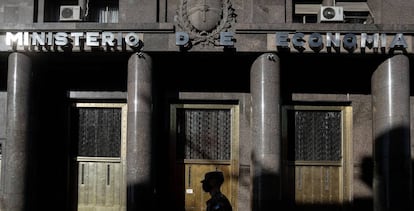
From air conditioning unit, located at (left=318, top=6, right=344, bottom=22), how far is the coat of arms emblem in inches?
100

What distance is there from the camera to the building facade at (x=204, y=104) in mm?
14641

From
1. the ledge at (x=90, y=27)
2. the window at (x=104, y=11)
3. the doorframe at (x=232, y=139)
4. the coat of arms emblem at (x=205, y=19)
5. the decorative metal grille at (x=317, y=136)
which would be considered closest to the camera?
the ledge at (x=90, y=27)

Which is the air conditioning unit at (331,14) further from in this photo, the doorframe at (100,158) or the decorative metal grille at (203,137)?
the doorframe at (100,158)

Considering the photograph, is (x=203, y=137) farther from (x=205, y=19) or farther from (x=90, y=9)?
(x=90, y=9)

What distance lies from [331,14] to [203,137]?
17.1 ft

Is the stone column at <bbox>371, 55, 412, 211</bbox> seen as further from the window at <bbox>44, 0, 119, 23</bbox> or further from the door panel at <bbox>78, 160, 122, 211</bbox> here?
the window at <bbox>44, 0, 119, 23</bbox>

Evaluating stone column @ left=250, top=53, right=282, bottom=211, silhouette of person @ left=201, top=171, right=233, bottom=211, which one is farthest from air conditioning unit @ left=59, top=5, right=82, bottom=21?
silhouette of person @ left=201, top=171, right=233, bottom=211

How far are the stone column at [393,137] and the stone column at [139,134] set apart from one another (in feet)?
20.9

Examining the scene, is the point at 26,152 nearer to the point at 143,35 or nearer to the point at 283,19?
the point at 143,35

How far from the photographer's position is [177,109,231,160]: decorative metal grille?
53.1ft

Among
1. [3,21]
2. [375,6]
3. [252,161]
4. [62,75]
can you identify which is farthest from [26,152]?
[375,6]

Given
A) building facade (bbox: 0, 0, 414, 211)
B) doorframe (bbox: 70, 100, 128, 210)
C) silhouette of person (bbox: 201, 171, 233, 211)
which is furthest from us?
doorframe (bbox: 70, 100, 128, 210)

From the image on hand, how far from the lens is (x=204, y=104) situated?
16328mm

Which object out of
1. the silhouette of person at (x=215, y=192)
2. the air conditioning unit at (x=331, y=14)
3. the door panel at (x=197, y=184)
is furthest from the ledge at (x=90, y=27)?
the silhouette of person at (x=215, y=192)
